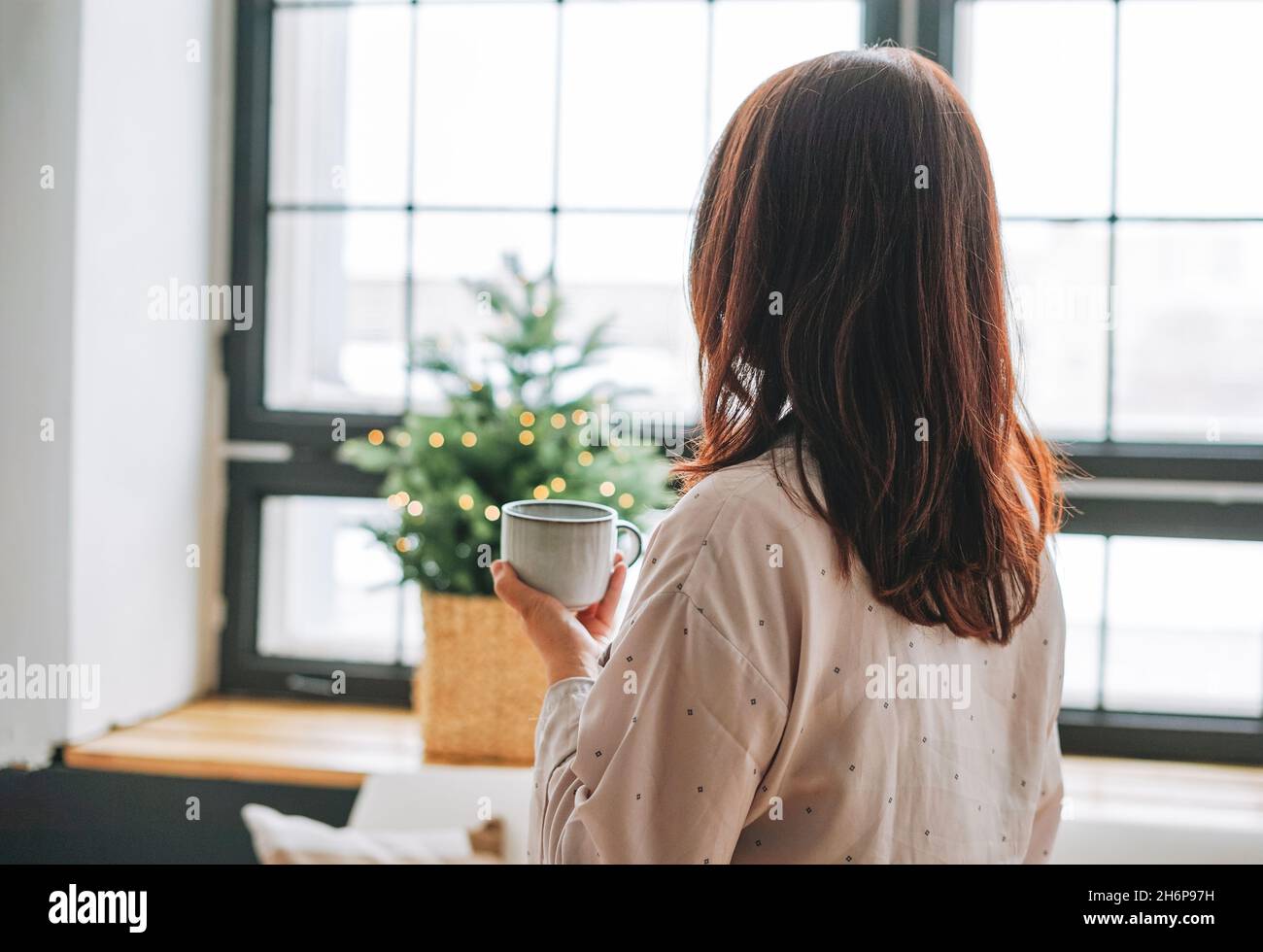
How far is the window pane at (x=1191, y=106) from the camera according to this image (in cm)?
203

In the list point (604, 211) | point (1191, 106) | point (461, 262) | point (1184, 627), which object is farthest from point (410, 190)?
point (1184, 627)

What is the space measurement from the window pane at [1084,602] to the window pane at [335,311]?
138 cm

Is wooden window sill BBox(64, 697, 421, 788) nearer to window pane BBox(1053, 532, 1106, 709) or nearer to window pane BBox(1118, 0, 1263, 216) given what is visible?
window pane BBox(1053, 532, 1106, 709)

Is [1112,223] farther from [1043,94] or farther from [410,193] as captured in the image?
[410,193]

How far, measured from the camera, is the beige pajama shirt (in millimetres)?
678

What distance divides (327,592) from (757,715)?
6.09 feet

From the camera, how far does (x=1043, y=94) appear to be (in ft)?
6.83

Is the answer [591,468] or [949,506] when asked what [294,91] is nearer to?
[591,468]

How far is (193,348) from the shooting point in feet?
7.29

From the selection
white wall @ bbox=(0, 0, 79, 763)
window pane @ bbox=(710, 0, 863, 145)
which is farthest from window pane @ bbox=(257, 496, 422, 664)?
window pane @ bbox=(710, 0, 863, 145)

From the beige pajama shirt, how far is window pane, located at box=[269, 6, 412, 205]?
1777mm

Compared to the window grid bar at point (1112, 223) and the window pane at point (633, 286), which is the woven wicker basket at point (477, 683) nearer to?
the window pane at point (633, 286)
